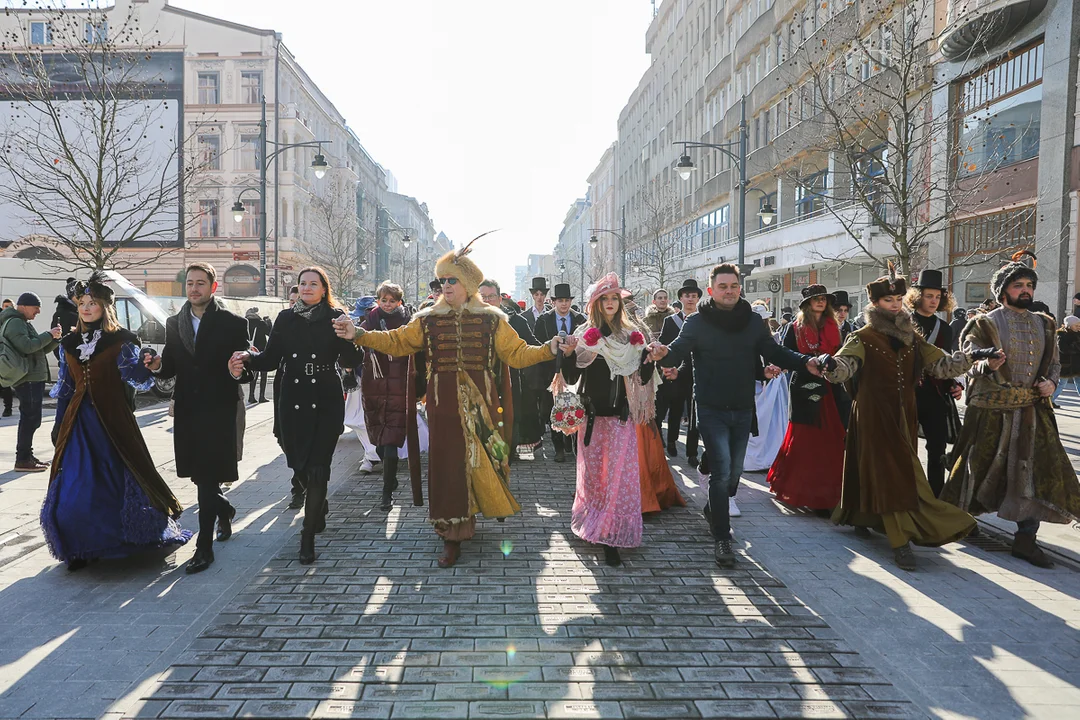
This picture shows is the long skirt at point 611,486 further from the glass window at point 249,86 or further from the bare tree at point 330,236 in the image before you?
the glass window at point 249,86

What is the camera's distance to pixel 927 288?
6.42 metres

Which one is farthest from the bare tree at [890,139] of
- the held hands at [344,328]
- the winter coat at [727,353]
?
the held hands at [344,328]

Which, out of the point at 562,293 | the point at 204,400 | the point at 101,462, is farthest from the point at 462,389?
the point at 562,293

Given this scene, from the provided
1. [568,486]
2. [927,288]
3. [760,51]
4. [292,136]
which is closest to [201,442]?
[568,486]

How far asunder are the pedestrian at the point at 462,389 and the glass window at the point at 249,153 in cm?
4323

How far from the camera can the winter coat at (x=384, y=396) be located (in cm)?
735

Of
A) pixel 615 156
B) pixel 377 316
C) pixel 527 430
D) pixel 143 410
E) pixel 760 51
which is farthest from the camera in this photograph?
pixel 615 156

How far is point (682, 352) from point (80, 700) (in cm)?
413

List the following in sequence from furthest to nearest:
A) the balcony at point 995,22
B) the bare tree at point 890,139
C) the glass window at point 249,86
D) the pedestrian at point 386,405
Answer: the glass window at point 249,86 < the balcony at point 995,22 < the bare tree at point 890,139 < the pedestrian at point 386,405

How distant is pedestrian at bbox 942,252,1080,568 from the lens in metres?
5.47

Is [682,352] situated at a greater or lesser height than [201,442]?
greater

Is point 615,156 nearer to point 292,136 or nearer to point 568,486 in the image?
point 292,136

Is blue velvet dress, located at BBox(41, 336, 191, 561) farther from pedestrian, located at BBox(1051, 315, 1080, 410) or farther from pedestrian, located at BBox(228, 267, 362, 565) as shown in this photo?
pedestrian, located at BBox(1051, 315, 1080, 410)

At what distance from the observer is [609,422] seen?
18.5ft
